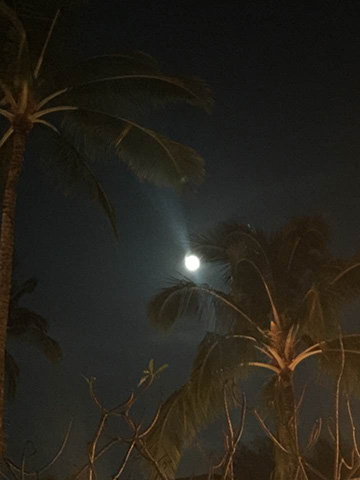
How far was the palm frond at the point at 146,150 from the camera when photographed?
1011cm

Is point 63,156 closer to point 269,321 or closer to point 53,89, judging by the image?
point 53,89

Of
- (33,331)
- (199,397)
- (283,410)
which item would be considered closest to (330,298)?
(283,410)

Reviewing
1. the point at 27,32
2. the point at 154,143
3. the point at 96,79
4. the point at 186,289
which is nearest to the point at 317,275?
the point at 186,289

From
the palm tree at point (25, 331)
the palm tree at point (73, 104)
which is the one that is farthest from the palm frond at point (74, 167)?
the palm tree at point (25, 331)

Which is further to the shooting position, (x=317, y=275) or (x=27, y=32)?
(x=317, y=275)

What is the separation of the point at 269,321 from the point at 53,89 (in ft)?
19.2

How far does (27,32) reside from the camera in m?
9.03

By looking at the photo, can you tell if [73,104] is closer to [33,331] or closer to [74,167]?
[74,167]

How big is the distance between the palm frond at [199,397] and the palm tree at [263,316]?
0.02 meters

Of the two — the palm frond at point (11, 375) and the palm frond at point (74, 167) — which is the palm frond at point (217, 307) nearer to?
the palm frond at point (74, 167)

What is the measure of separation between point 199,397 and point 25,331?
9862 mm

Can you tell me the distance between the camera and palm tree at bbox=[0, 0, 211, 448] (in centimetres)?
885

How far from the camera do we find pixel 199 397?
11.0 m

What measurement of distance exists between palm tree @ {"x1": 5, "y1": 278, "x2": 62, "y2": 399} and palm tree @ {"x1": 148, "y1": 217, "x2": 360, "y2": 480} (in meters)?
7.69
